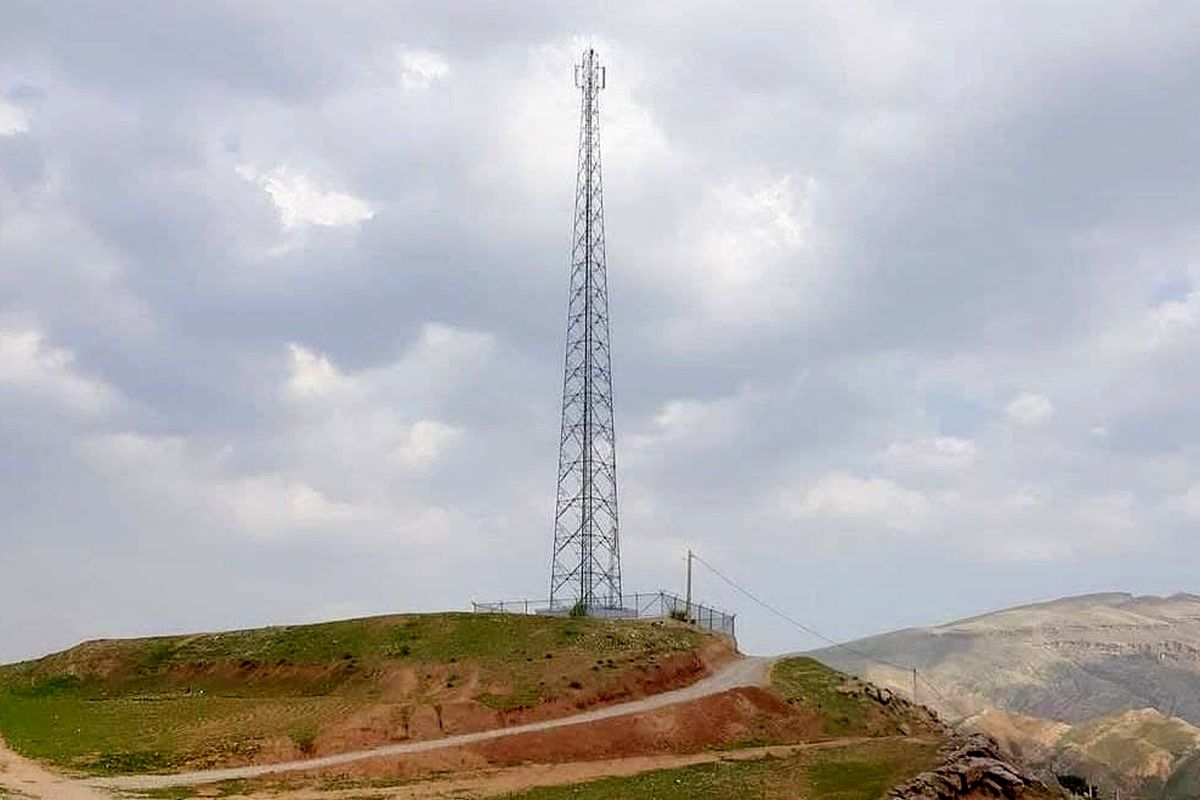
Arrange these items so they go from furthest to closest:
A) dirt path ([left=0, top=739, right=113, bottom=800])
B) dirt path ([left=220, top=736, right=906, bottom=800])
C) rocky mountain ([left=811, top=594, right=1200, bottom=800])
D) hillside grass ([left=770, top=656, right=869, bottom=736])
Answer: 1. rocky mountain ([left=811, top=594, right=1200, bottom=800])
2. hillside grass ([left=770, top=656, right=869, bottom=736])
3. dirt path ([left=220, top=736, right=906, bottom=800])
4. dirt path ([left=0, top=739, right=113, bottom=800])

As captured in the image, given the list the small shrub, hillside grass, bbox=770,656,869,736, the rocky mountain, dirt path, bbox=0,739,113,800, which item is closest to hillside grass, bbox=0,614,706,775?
the small shrub

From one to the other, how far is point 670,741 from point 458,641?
47.7 ft

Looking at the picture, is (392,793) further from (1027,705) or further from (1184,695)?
(1184,695)

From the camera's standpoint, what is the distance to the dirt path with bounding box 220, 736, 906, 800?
3444cm

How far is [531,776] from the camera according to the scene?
127ft

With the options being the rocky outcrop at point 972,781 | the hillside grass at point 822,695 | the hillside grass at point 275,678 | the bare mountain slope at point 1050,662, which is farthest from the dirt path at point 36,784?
the bare mountain slope at point 1050,662

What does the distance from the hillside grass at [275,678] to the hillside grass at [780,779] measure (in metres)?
10.2

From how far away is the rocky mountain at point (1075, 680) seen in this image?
270ft

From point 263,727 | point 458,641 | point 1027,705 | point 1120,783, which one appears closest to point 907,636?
point 1027,705

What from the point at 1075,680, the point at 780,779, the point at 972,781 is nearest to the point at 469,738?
the point at 780,779

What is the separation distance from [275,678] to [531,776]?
68.4ft

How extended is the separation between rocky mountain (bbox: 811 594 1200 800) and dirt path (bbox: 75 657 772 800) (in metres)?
31.0

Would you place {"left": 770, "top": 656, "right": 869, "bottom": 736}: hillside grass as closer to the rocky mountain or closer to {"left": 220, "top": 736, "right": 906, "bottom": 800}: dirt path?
{"left": 220, "top": 736, "right": 906, "bottom": 800}: dirt path

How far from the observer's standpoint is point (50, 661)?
63.2 meters
